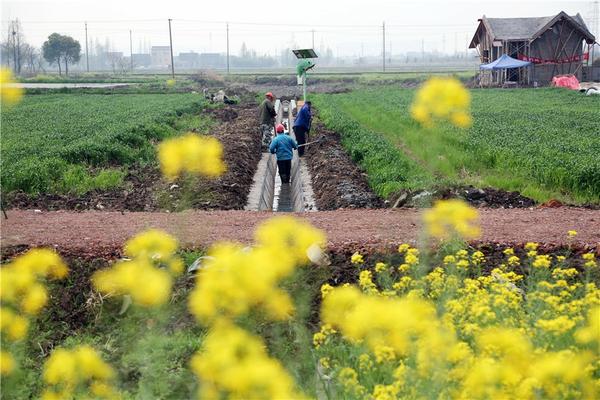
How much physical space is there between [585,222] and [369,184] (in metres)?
5.54

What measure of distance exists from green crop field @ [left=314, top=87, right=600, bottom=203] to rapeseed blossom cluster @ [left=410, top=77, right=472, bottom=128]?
126 mm

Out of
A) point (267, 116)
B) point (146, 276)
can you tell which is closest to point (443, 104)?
point (146, 276)

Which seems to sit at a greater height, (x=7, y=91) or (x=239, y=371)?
(x=7, y=91)

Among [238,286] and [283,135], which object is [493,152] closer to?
[283,135]

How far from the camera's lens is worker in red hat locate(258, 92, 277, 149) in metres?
19.3

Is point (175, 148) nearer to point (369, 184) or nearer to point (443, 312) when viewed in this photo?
point (443, 312)

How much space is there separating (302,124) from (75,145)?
5.60 meters

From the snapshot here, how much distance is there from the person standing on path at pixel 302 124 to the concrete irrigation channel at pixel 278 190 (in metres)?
0.42

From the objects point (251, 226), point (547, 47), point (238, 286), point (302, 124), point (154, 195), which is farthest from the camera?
point (547, 47)

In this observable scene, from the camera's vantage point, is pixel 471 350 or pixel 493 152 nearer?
pixel 471 350

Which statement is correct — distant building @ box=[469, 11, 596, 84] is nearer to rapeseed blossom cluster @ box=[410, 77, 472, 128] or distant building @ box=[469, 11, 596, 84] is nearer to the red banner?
the red banner

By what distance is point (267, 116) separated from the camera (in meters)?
19.8

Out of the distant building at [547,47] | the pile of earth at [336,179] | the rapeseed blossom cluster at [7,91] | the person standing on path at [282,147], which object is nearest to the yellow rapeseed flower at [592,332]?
the rapeseed blossom cluster at [7,91]

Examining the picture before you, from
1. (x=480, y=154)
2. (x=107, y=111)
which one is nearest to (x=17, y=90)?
(x=480, y=154)
